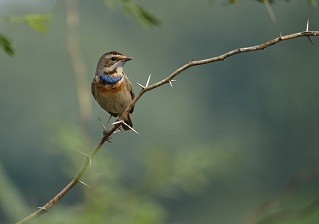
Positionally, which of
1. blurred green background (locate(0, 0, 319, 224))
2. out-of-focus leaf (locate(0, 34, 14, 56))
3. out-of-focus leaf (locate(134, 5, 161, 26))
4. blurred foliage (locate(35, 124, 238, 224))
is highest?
blurred green background (locate(0, 0, 319, 224))

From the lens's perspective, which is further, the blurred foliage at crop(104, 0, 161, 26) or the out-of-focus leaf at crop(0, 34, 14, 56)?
the blurred foliage at crop(104, 0, 161, 26)

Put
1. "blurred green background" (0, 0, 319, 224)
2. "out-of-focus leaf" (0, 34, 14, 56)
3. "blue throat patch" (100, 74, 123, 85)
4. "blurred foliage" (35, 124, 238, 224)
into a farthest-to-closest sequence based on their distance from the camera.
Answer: "blurred green background" (0, 0, 319, 224) → "blue throat patch" (100, 74, 123, 85) → "out-of-focus leaf" (0, 34, 14, 56) → "blurred foliage" (35, 124, 238, 224)

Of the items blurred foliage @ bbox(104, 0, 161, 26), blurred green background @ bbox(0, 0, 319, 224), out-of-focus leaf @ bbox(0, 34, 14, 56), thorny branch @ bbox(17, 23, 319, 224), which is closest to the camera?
thorny branch @ bbox(17, 23, 319, 224)

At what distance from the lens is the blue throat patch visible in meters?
6.43

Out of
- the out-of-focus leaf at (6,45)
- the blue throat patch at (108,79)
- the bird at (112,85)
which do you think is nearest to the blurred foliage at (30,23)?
the out-of-focus leaf at (6,45)

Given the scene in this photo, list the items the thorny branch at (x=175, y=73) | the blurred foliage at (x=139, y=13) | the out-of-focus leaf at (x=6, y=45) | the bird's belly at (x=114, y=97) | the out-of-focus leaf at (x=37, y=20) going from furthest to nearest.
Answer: the bird's belly at (x=114, y=97), the blurred foliage at (x=139, y=13), the out-of-focus leaf at (x=37, y=20), the out-of-focus leaf at (x=6, y=45), the thorny branch at (x=175, y=73)

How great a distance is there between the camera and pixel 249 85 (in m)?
39.7

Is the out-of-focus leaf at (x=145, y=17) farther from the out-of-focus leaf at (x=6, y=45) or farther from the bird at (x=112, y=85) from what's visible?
the bird at (x=112, y=85)

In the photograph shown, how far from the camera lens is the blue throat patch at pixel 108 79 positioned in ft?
21.1

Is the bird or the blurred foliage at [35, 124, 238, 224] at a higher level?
the bird

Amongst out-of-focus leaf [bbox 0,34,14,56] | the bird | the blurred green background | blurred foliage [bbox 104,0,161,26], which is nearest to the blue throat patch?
the bird

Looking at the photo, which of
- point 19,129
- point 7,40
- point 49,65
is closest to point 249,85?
point 49,65

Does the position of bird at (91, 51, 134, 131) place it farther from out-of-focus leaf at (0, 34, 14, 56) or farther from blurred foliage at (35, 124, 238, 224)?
blurred foliage at (35, 124, 238, 224)

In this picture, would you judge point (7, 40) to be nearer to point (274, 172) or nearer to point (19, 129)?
point (19, 129)
